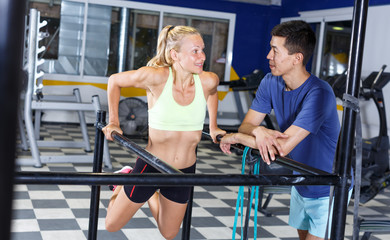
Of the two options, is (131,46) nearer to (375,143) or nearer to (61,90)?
(61,90)

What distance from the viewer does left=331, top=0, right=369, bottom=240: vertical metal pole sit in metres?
1.05

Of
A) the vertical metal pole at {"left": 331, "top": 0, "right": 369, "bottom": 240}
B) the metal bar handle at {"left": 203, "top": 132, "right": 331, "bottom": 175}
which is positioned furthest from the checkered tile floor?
the vertical metal pole at {"left": 331, "top": 0, "right": 369, "bottom": 240}

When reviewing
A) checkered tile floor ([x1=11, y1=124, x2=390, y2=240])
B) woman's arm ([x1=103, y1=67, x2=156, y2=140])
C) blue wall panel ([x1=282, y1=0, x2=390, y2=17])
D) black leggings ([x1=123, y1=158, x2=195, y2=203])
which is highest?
blue wall panel ([x1=282, y1=0, x2=390, y2=17])

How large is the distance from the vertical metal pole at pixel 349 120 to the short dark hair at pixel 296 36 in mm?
1141

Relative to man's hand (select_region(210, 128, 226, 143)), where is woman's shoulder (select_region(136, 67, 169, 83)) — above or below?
above

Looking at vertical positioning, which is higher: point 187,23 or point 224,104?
point 187,23

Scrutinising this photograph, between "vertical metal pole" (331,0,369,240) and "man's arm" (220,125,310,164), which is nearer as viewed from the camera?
"vertical metal pole" (331,0,369,240)

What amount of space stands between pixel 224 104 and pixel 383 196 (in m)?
4.74

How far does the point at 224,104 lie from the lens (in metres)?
10.1

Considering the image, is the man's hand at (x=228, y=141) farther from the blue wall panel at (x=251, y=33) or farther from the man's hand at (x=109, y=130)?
the blue wall panel at (x=251, y=33)

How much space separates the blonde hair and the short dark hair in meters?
0.65

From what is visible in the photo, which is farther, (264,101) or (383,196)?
(383,196)

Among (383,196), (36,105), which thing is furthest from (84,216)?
(383,196)

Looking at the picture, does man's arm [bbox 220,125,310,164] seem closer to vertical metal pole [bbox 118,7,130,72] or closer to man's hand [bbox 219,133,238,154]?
man's hand [bbox 219,133,238,154]
